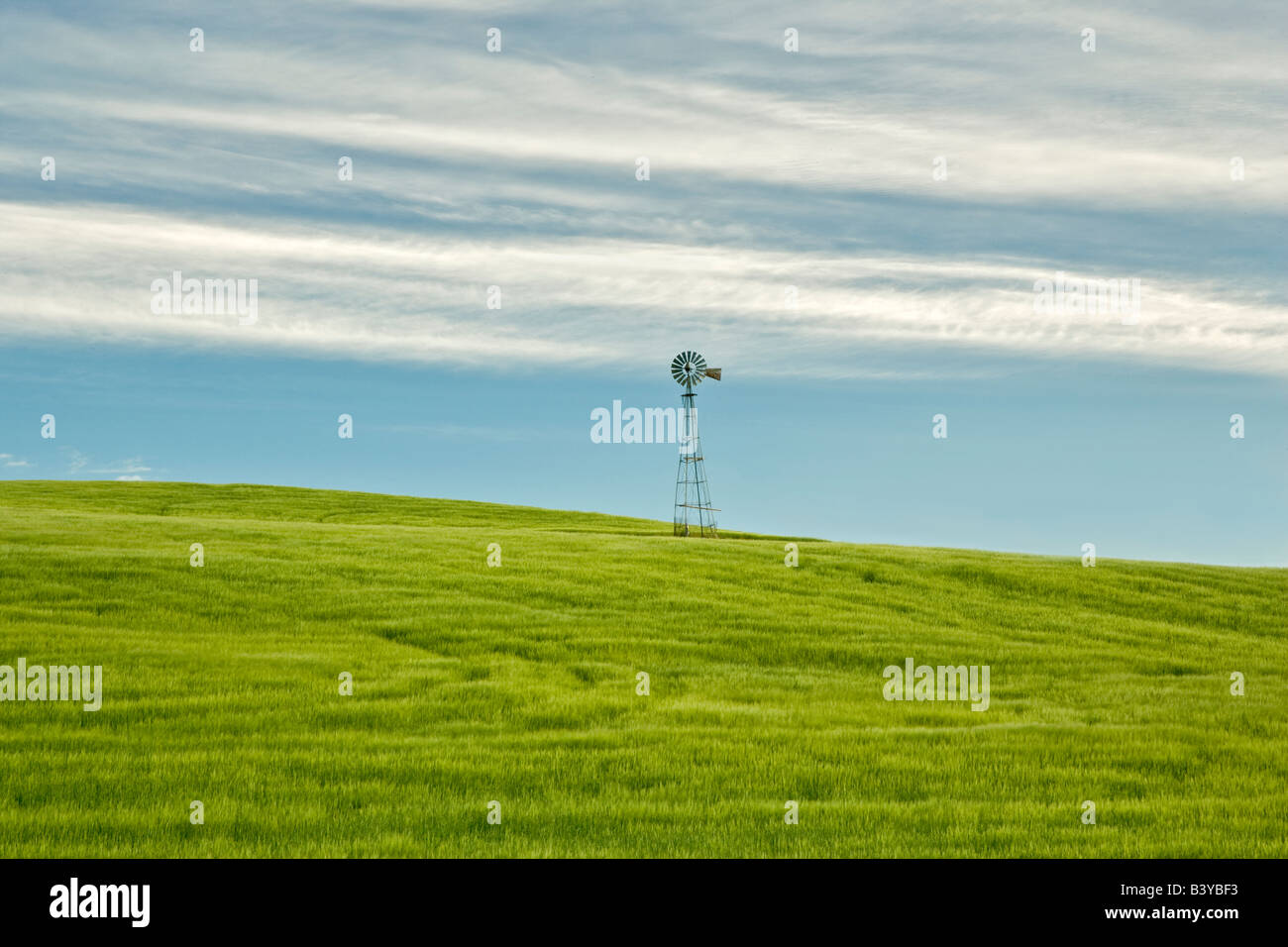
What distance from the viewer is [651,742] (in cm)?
1736

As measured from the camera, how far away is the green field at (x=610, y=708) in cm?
1332

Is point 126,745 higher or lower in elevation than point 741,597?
lower

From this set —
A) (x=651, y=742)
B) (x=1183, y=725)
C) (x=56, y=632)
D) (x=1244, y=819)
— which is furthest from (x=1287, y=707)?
(x=56, y=632)

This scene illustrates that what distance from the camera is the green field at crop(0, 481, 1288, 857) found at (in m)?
13.3

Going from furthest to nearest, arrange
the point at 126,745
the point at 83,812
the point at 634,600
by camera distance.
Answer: the point at 634,600 → the point at 126,745 → the point at 83,812

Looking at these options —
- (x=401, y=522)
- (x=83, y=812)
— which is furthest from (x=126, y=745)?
(x=401, y=522)

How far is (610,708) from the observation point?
19.8 m
